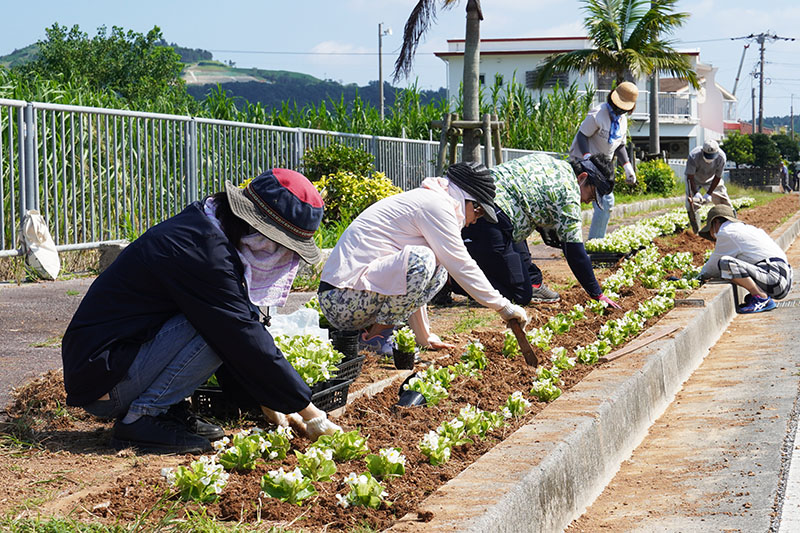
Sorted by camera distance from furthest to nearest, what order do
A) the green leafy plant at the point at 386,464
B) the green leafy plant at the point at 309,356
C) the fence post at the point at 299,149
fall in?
1. the fence post at the point at 299,149
2. the green leafy plant at the point at 309,356
3. the green leafy plant at the point at 386,464

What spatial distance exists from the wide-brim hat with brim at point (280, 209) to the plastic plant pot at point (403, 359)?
67.6 inches

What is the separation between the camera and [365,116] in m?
19.8

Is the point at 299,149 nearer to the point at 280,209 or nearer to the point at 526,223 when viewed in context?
the point at 526,223

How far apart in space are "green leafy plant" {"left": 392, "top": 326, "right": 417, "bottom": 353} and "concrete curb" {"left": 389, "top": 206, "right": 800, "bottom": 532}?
960 mm

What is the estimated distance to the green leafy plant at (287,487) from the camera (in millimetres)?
3021

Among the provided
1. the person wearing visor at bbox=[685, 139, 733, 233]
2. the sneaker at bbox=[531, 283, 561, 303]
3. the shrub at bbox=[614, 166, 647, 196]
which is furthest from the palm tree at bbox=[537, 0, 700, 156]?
the sneaker at bbox=[531, 283, 561, 303]

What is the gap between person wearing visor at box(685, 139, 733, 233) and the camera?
1507cm

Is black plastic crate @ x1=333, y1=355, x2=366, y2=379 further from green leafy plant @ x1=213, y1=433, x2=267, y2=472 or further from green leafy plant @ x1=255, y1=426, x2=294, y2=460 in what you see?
green leafy plant @ x1=213, y1=433, x2=267, y2=472

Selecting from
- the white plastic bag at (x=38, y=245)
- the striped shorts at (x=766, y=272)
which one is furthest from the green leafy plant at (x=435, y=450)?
the striped shorts at (x=766, y=272)

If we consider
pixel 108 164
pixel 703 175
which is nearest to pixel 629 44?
pixel 703 175

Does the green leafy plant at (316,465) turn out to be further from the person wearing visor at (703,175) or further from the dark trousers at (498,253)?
the person wearing visor at (703,175)

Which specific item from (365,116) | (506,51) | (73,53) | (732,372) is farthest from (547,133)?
(73,53)

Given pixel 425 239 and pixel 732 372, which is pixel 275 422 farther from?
pixel 732 372

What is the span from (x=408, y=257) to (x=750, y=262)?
545cm
